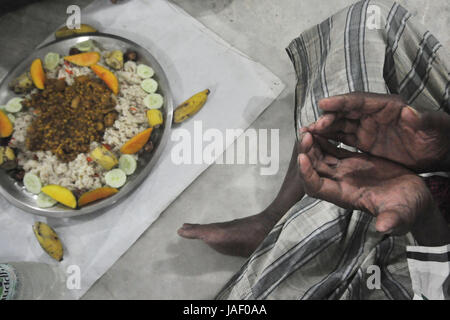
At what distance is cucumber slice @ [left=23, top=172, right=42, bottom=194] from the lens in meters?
1.51

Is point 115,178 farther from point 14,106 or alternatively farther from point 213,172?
point 14,106

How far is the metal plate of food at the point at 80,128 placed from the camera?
1513mm

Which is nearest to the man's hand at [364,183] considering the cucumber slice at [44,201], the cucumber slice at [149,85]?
the cucumber slice at [149,85]

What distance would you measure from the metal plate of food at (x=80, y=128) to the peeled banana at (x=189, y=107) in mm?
74

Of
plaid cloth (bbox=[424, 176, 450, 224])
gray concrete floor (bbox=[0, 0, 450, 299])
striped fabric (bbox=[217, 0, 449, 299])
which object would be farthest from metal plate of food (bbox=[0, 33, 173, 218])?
plaid cloth (bbox=[424, 176, 450, 224])

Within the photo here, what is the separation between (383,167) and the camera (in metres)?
0.99

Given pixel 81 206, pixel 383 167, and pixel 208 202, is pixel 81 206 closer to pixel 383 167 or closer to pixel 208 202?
pixel 208 202

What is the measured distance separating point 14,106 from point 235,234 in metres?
1.05

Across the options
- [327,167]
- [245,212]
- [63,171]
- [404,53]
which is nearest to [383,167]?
[327,167]

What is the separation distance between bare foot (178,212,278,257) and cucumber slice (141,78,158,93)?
0.59 metres

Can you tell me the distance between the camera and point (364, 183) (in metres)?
0.94

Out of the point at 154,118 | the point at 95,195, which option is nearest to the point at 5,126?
the point at 95,195

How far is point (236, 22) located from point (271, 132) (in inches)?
23.3

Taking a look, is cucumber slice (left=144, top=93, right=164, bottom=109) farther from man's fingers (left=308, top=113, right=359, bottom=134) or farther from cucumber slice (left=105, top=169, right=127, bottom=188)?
man's fingers (left=308, top=113, right=359, bottom=134)
